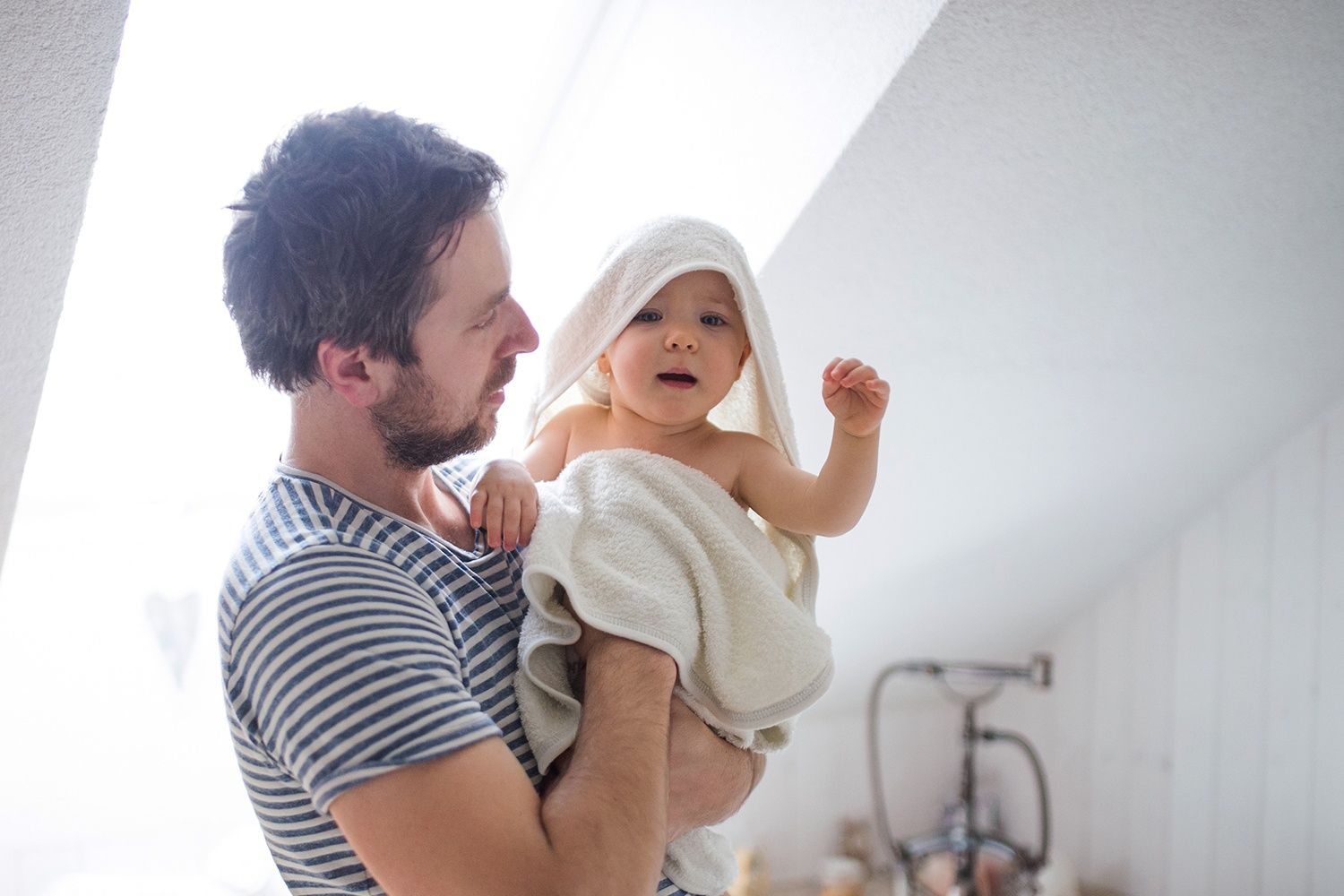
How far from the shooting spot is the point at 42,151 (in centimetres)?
107

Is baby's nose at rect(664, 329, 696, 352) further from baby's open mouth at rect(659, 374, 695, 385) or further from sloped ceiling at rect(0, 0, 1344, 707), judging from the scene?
sloped ceiling at rect(0, 0, 1344, 707)

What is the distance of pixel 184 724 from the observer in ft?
7.07

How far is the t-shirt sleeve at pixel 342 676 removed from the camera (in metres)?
0.79

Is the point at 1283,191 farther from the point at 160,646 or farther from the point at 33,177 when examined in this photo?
the point at 160,646

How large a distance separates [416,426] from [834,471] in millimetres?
445

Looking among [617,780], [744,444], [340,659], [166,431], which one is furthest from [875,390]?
[166,431]

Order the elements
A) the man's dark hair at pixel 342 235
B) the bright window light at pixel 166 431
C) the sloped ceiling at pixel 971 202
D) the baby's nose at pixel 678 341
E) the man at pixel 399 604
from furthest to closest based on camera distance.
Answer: the bright window light at pixel 166 431 → the sloped ceiling at pixel 971 202 → the baby's nose at pixel 678 341 → the man's dark hair at pixel 342 235 → the man at pixel 399 604

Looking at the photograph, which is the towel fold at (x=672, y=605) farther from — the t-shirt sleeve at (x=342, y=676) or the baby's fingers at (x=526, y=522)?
the t-shirt sleeve at (x=342, y=676)

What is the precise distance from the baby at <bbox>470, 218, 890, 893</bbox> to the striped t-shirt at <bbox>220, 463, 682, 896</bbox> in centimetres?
7

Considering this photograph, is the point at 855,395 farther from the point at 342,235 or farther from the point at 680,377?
the point at 342,235

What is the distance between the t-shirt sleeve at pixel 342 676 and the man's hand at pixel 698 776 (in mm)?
252

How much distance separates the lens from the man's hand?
1025 mm

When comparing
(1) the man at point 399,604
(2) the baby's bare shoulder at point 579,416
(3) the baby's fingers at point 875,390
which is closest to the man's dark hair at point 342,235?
(1) the man at point 399,604

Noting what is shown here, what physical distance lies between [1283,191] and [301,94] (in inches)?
65.2
